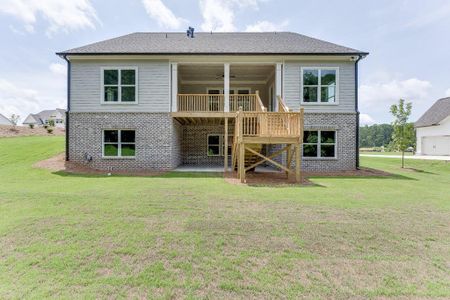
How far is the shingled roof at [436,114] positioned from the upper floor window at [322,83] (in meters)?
25.4

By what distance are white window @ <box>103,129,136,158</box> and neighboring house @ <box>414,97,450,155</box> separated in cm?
3428

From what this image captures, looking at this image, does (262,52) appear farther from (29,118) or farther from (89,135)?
(29,118)

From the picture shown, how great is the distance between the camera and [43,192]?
24.1ft

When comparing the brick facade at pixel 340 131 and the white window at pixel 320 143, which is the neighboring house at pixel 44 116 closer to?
the white window at pixel 320 143

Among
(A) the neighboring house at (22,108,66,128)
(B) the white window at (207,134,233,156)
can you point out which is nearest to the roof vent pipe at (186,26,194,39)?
(B) the white window at (207,134,233,156)

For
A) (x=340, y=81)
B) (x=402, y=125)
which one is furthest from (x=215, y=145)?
(x=402, y=125)

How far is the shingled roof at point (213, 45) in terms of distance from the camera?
13.3m

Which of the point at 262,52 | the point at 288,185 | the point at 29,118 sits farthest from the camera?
the point at 29,118

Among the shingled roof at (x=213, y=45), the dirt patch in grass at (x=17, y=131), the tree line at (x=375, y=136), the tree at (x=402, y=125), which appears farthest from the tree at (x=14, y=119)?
the tree line at (x=375, y=136)

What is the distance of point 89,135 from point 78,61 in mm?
4091

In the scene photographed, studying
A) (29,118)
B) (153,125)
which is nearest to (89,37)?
(153,125)

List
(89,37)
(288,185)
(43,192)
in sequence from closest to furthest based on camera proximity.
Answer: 1. (43,192)
2. (288,185)
3. (89,37)

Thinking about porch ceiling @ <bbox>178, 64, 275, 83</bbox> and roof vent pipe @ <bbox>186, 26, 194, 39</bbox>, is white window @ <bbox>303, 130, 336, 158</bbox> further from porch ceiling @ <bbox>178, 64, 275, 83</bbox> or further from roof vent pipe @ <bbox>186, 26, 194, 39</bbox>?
roof vent pipe @ <bbox>186, 26, 194, 39</bbox>

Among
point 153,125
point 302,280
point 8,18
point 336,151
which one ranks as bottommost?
point 302,280
